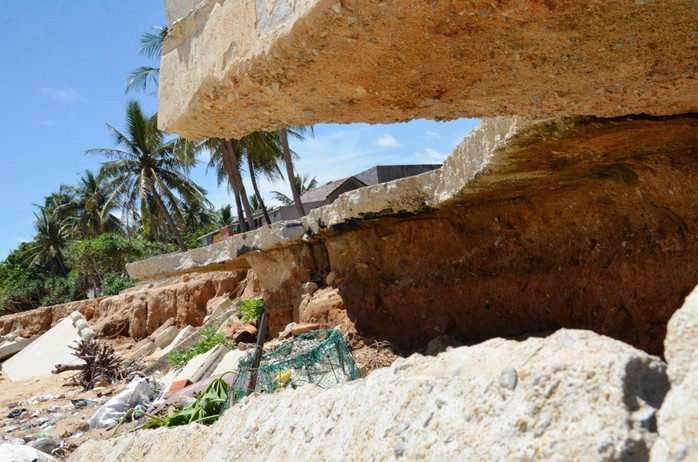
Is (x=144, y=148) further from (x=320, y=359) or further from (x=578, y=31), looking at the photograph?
(x=578, y=31)

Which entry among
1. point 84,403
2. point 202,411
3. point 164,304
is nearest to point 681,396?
point 202,411

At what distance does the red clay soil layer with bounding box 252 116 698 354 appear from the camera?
164 inches

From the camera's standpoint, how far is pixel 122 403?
25.3ft

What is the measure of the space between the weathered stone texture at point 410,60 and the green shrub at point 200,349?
7.26 metres

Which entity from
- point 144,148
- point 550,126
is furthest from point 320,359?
point 144,148

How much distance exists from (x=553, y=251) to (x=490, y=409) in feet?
13.7

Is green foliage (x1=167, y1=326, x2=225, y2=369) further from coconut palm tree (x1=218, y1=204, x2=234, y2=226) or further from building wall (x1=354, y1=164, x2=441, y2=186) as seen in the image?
coconut palm tree (x1=218, y1=204, x2=234, y2=226)

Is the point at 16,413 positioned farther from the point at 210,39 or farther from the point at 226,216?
the point at 226,216

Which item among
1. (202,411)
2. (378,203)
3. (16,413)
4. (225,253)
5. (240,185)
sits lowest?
(16,413)

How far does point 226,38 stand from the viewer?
7.33 feet

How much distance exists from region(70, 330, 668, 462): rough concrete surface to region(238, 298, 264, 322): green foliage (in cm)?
723

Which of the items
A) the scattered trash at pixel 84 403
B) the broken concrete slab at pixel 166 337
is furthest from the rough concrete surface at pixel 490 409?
the broken concrete slab at pixel 166 337

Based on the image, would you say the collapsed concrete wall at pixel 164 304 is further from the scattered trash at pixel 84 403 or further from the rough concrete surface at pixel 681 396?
the rough concrete surface at pixel 681 396

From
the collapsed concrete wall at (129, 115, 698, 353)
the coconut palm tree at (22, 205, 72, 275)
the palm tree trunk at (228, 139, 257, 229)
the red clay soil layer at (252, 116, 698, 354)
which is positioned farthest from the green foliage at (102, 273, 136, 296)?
the red clay soil layer at (252, 116, 698, 354)
